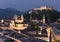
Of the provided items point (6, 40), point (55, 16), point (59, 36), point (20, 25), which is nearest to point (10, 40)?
point (6, 40)

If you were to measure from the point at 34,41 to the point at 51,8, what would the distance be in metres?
39.8

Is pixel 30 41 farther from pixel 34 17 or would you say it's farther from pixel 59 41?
pixel 34 17

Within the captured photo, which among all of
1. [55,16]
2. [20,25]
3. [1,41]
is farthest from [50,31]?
[55,16]

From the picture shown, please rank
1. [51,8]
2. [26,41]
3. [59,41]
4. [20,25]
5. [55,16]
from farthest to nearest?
1. [51,8]
2. [55,16]
3. [20,25]
4. [26,41]
5. [59,41]

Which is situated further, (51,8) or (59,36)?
(51,8)

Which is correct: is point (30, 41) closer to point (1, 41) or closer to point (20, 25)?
point (1, 41)

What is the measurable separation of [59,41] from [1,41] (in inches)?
270

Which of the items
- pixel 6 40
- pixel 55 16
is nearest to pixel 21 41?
pixel 6 40

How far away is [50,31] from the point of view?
46.9 feet

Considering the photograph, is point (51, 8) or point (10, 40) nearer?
point (10, 40)

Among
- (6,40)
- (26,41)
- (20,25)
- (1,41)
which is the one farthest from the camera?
(20,25)

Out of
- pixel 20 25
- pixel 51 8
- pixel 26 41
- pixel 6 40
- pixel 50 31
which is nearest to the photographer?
pixel 50 31

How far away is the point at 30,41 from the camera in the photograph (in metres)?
16.4

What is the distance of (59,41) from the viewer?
37.1ft
